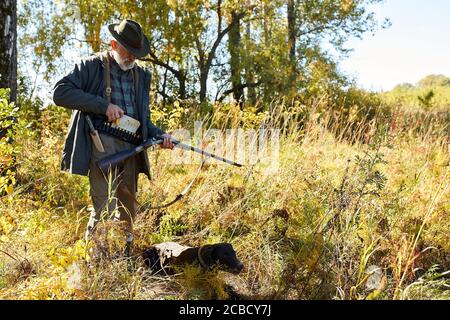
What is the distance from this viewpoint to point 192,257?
399cm

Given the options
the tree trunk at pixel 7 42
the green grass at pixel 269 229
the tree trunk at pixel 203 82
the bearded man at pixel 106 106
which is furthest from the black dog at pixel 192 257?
the tree trunk at pixel 203 82

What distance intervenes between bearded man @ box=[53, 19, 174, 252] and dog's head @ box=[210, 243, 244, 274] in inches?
24.5

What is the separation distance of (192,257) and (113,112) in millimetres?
1214

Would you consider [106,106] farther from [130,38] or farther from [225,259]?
[225,259]

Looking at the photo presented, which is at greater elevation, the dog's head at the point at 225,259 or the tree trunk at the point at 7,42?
the tree trunk at the point at 7,42

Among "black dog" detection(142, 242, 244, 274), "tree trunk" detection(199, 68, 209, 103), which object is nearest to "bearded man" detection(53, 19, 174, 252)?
"black dog" detection(142, 242, 244, 274)

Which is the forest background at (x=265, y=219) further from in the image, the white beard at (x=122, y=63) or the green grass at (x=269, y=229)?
the white beard at (x=122, y=63)

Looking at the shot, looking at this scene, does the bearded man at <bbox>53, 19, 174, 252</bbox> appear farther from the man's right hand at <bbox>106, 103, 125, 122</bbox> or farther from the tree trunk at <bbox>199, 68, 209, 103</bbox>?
the tree trunk at <bbox>199, 68, 209, 103</bbox>

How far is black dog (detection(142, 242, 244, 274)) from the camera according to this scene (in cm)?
384

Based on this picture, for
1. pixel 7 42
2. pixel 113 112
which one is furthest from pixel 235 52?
pixel 113 112

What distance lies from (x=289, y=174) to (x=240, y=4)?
7.89m

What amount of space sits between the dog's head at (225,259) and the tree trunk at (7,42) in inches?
131

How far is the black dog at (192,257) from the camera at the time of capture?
12.6ft

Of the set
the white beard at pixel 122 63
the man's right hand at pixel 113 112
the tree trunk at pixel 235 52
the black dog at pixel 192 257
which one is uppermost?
the tree trunk at pixel 235 52
